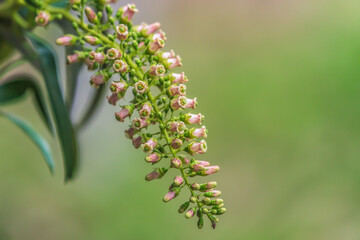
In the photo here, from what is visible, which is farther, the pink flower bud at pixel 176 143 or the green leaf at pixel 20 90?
the green leaf at pixel 20 90

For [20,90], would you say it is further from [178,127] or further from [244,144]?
[244,144]

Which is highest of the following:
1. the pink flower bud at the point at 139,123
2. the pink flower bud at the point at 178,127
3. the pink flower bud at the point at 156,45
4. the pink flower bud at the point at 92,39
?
the pink flower bud at the point at 92,39

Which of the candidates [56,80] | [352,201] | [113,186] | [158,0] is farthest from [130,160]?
[56,80]

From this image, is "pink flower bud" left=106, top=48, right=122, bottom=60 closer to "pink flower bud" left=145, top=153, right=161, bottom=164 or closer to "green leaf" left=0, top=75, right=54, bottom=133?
"pink flower bud" left=145, top=153, right=161, bottom=164

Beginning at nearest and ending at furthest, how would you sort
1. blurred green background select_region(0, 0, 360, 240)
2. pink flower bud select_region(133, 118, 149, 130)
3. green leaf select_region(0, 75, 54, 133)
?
pink flower bud select_region(133, 118, 149, 130), green leaf select_region(0, 75, 54, 133), blurred green background select_region(0, 0, 360, 240)

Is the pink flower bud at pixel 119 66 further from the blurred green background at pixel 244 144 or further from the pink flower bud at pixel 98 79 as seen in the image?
the blurred green background at pixel 244 144

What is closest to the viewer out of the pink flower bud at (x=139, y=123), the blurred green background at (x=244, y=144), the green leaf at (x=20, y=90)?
the pink flower bud at (x=139, y=123)

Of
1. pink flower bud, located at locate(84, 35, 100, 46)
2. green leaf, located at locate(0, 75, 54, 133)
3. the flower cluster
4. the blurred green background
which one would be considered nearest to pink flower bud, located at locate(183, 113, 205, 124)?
the flower cluster

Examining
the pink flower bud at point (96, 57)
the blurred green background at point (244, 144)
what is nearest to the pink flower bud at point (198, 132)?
the pink flower bud at point (96, 57)
